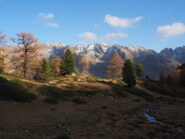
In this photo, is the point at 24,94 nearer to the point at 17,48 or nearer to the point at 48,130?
the point at 48,130

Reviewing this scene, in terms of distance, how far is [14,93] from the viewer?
78.6 ft

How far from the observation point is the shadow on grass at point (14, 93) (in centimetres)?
2307

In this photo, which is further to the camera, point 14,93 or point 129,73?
point 129,73

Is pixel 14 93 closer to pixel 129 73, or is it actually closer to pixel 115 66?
pixel 129 73

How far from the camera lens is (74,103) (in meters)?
27.8

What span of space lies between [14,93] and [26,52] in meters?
19.6

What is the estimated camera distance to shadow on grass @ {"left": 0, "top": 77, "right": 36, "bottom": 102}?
2307 cm

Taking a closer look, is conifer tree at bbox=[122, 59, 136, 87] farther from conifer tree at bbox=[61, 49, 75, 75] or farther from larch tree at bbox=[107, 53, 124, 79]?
larch tree at bbox=[107, 53, 124, 79]

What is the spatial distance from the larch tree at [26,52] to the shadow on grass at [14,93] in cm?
1550

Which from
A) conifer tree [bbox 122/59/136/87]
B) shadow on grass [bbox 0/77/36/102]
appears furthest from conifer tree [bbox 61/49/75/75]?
shadow on grass [bbox 0/77/36/102]

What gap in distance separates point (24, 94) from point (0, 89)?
10.9 ft

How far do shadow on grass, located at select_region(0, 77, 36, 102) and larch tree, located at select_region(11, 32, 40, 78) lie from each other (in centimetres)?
1550

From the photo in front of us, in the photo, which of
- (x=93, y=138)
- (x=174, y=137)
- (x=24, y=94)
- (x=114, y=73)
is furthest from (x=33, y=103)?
(x=114, y=73)

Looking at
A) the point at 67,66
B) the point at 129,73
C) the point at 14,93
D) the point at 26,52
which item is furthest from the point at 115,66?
the point at 14,93
